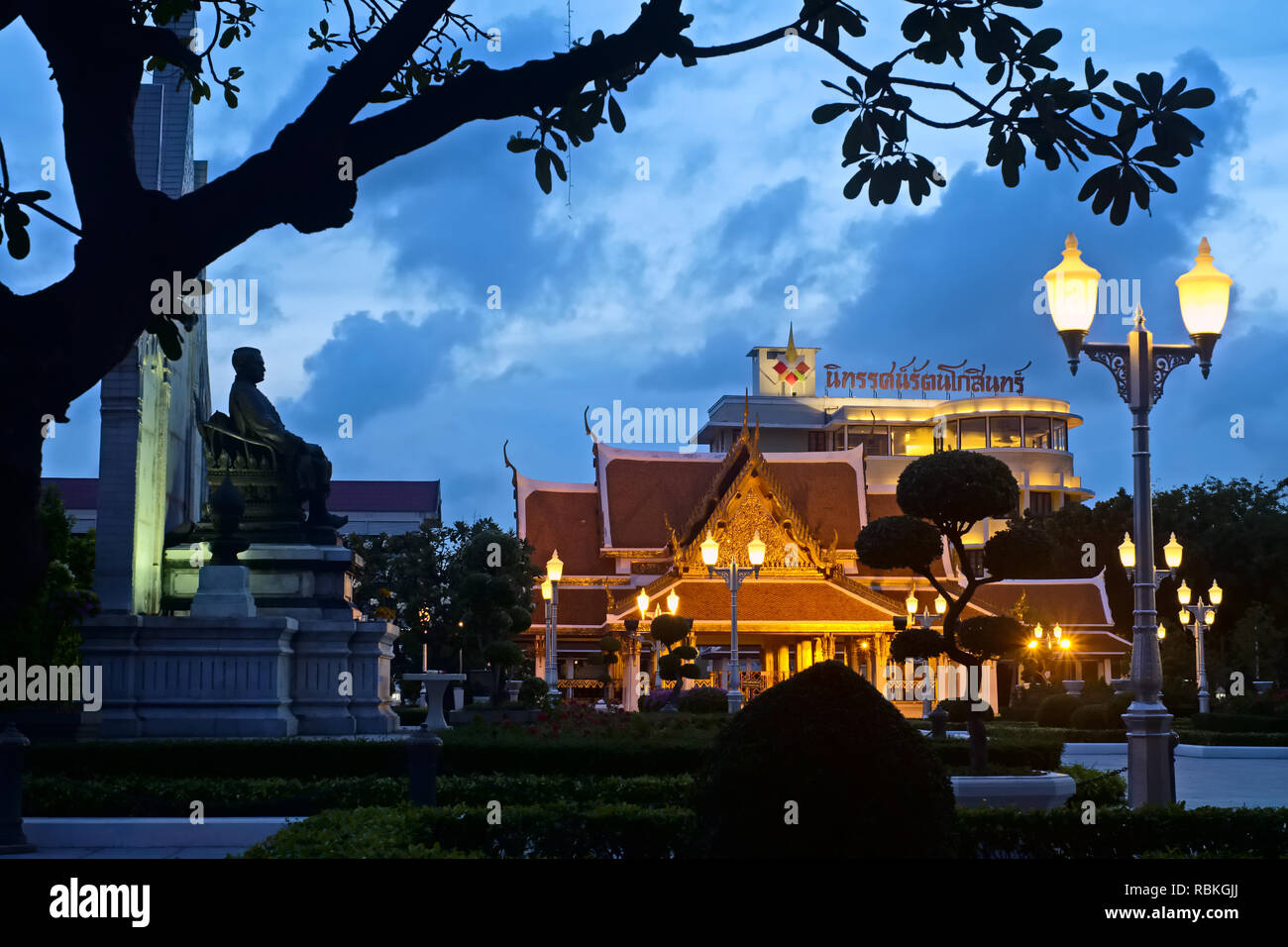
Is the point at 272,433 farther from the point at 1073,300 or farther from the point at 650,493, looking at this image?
the point at 650,493

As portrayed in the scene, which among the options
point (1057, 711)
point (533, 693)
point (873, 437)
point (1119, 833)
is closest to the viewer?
point (1119, 833)

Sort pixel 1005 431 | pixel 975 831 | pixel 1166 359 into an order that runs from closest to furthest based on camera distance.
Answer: pixel 975 831
pixel 1166 359
pixel 1005 431

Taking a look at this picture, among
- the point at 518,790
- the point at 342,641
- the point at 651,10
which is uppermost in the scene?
the point at 651,10

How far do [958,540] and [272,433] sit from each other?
1048cm

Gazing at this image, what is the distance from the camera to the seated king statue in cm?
2072

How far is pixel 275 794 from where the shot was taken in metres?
14.4

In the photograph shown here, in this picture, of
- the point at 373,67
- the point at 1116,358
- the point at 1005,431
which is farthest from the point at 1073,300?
the point at 1005,431

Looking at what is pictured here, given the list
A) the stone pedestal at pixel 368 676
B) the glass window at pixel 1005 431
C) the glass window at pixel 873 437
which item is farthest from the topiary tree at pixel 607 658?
the glass window at pixel 1005 431

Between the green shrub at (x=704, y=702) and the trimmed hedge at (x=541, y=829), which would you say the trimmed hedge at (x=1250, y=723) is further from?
the trimmed hedge at (x=541, y=829)

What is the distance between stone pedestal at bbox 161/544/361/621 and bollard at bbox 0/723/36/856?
299 inches

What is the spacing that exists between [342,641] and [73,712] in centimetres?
353
